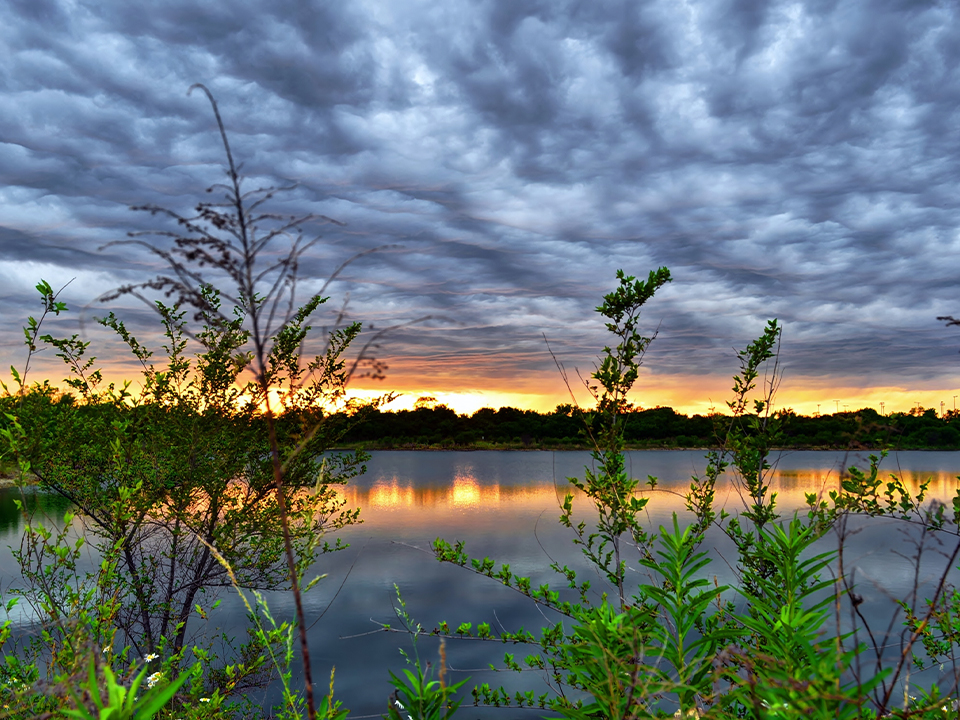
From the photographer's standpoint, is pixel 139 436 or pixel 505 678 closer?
pixel 139 436

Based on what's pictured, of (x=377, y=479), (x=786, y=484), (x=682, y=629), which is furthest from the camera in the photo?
(x=377, y=479)

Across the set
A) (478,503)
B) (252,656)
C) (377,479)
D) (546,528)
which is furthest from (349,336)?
(377,479)

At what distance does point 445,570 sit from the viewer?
2344cm

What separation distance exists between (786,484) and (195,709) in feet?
166

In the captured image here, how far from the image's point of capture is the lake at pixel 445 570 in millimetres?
13164

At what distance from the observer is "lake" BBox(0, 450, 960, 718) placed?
13.2 m

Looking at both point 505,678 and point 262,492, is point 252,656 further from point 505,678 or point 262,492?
point 505,678

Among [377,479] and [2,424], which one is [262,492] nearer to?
[2,424]

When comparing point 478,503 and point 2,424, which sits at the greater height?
point 2,424

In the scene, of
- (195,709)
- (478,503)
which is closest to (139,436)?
(195,709)

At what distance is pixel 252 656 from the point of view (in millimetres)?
7691

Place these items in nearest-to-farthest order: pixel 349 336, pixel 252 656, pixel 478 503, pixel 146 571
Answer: pixel 252 656 → pixel 146 571 → pixel 349 336 → pixel 478 503

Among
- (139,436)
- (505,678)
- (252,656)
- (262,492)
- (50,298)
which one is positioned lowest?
(505,678)

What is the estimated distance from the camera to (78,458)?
26.5 feet
